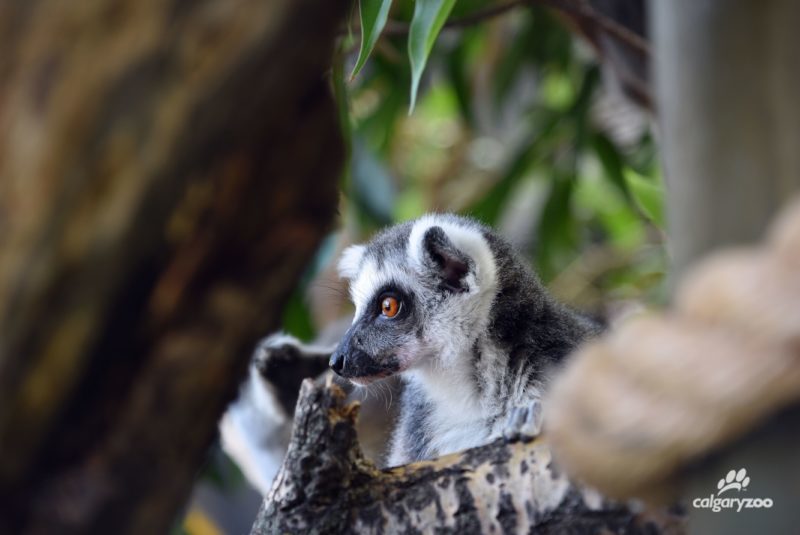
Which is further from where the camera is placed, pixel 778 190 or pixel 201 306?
pixel 201 306

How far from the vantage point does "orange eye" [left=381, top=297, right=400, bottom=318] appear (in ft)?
9.27

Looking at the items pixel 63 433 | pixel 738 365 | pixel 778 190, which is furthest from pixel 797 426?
pixel 63 433

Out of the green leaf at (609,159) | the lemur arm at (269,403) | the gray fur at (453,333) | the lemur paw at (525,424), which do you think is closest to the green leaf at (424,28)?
the lemur paw at (525,424)

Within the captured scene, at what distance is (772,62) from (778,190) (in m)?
0.13

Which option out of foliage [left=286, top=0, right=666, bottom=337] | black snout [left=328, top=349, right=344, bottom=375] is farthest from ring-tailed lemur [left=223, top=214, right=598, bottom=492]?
foliage [left=286, top=0, right=666, bottom=337]

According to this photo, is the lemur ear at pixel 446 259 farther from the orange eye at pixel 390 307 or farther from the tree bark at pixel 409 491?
the tree bark at pixel 409 491

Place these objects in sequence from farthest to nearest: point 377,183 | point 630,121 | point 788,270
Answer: point 630,121 → point 377,183 → point 788,270

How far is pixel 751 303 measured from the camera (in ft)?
2.82

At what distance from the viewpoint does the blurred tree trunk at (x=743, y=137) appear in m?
0.92

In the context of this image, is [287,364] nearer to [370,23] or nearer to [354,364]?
[354,364]

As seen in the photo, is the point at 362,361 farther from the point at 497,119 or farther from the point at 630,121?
the point at 630,121

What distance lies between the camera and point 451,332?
2.68 meters

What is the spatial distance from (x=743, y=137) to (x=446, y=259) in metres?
1.84

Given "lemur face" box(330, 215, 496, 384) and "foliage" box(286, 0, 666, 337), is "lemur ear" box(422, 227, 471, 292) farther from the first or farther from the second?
"foliage" box(286, 0, 666, 337)
